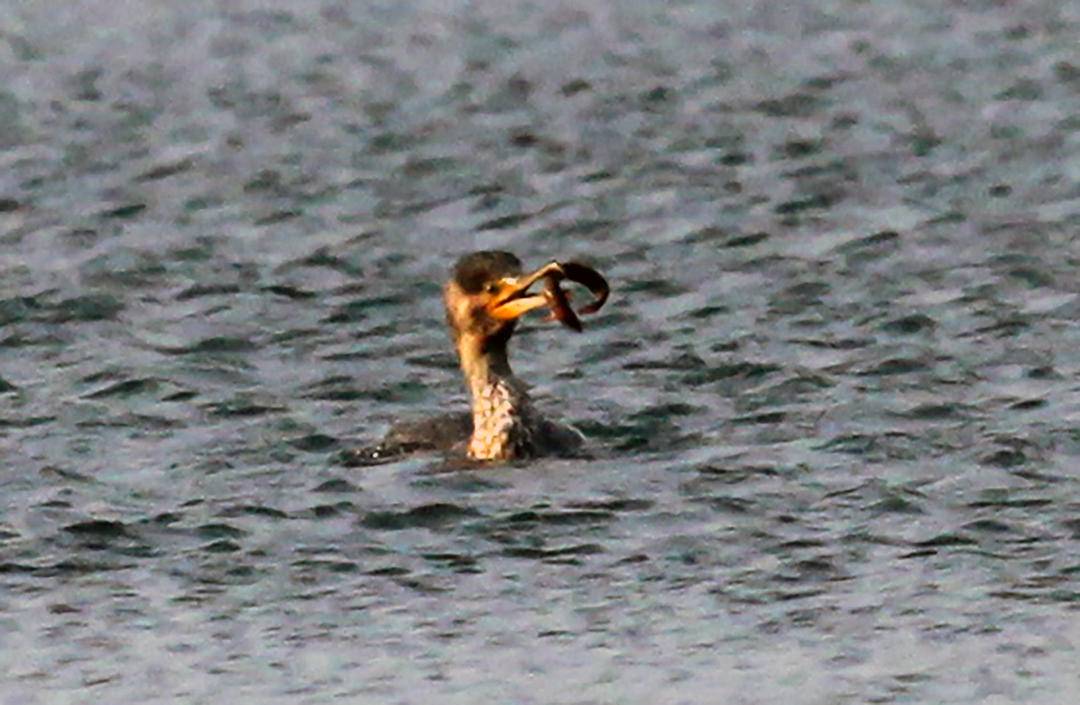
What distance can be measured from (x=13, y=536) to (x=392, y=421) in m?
3.31

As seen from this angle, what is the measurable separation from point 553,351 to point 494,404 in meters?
2.73

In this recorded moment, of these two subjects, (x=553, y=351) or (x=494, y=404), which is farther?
(x=553, y=351)

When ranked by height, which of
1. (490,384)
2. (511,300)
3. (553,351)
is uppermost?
(511,300)

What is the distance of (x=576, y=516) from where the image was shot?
15.9 metres

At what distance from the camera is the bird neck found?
17.4 metres

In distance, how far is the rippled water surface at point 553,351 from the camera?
538 inches

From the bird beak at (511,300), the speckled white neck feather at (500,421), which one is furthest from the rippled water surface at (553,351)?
the bird beak at (511,300)

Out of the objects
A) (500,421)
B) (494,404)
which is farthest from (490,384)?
(500,421)

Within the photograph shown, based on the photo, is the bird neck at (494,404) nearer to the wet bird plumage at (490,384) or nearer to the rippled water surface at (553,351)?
the wet bird plumage at (490,384)

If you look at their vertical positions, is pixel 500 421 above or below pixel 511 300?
below

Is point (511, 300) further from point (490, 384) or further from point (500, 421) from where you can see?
point (500, 421)

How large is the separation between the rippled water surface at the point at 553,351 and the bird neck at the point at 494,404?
27 cm

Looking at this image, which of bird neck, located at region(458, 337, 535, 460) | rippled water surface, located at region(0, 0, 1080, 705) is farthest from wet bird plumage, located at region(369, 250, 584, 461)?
rippled water surface, located at region(0, 0, 1080, 705)

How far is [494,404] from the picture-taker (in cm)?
1756
